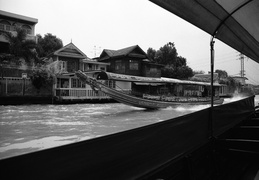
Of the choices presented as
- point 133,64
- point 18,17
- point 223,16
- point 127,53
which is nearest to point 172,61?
point 133,64

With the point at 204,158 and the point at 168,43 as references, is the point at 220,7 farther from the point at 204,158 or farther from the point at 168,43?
the point at 168,43

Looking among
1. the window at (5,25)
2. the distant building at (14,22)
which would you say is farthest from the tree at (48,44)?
the window at (5,25)

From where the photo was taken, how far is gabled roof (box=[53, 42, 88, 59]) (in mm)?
21344

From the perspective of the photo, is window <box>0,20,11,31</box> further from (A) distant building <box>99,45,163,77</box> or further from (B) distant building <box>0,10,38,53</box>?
(A) distant building <box>99,45,163,77</box>

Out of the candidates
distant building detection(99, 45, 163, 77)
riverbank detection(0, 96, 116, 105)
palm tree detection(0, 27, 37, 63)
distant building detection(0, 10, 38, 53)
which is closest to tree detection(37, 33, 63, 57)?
distant building detection(0, 10, 38, 53)

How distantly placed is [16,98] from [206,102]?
56.4 feet

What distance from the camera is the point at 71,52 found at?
22.1 metres

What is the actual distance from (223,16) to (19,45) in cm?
1806

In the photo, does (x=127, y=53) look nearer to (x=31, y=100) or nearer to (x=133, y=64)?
(x=133, y=64)

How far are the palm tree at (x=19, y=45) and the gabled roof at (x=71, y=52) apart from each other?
4.12 metres

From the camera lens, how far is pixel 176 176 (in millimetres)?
1904

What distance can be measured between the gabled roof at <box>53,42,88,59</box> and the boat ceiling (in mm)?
20353

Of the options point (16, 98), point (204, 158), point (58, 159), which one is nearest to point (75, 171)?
point (58, 159)

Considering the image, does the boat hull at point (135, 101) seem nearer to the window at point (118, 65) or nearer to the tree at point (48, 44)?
the window at point (118, 65)
